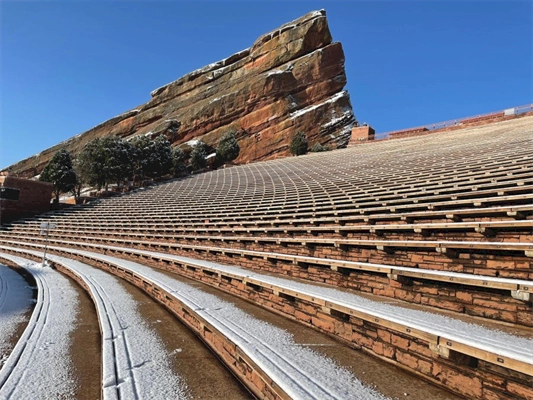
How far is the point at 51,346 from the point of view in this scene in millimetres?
3621

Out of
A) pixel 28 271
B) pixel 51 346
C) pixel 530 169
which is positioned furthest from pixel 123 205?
pixel 530 169

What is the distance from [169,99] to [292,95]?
92.2 ft

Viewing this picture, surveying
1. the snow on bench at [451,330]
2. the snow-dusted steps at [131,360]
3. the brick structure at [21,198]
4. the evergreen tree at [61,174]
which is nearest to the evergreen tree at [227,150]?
the evergreen tree at [61,174]

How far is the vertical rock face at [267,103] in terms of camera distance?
49938mm

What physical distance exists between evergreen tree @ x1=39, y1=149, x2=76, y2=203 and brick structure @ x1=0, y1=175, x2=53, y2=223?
14.2 feet

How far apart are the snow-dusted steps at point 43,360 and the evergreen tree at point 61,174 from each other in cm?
2591

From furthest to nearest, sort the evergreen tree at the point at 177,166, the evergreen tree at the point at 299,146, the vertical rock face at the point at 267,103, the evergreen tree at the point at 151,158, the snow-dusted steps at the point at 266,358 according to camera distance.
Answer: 1. the vertical rock face at the point at 267,103
2. the evergreen tree at the point at 299,146
3. the evergreen tree at the point at 177,166
4. the evergreen tree at the point at 151,158
5. the snow-dusted steps at the point at 266,358

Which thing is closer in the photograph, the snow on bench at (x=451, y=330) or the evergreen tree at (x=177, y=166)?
the snow on bench at (x=451, y=330)

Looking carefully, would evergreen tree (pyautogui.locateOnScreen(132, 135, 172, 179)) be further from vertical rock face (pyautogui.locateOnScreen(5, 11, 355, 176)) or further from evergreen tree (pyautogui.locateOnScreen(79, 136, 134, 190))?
vertical rock face (pyautogui.locateOnScreen(5, 11, 355, 176))

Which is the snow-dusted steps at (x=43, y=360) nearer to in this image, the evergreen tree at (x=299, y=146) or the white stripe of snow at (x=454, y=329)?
the white stripe of snow at (x=454, y=329)

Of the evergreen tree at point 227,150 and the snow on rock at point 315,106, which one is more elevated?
the snow on rock at point 315,106

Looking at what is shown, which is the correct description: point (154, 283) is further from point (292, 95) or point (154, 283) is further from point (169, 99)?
point (169, 99)

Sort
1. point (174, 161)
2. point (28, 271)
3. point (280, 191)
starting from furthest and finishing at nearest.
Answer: point (174, 161), point (280, 191), point (28, 271)

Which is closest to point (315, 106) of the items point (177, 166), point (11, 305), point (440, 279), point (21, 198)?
point (177, 166)
